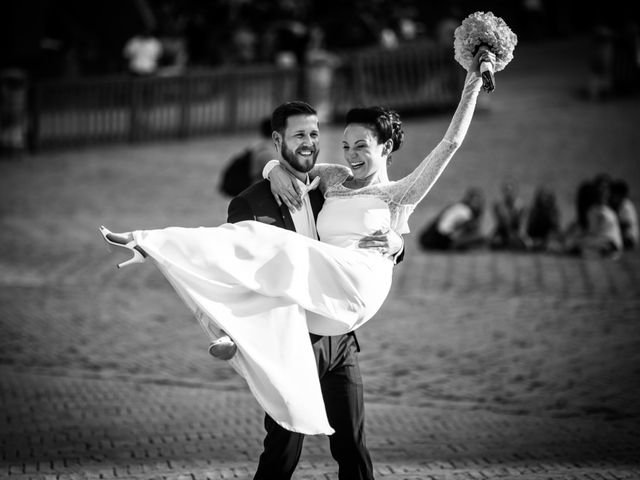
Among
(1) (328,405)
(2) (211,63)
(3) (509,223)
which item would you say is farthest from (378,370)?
(2) (211,63)

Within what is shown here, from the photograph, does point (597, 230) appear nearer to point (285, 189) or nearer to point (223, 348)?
point (285, 189)

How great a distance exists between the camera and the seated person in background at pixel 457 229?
12.5 metres

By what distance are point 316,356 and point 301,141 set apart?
1.00 m

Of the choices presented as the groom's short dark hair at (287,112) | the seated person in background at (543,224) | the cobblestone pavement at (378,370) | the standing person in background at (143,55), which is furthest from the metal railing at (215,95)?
the groom's short dark hair at (287,112)

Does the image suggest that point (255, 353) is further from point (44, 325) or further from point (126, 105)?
point (126, 105)

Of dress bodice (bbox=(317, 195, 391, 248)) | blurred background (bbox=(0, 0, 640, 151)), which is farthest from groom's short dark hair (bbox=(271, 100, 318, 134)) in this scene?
blurred background (bbox=(0, 0, 640, 151))

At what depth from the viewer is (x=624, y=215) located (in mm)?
12648

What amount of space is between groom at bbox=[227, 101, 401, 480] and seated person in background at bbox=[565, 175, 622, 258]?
8.12 meters

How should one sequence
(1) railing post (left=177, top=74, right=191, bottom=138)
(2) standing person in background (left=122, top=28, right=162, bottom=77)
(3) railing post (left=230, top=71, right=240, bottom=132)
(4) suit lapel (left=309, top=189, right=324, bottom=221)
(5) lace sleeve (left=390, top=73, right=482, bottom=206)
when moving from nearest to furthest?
(5) lace sleeve (left=390, top=73, right=482, bottom=206) < (4) suit lapel (left=309, top=189, right=324, bottom=221) < (1) railing post (left=177, top=74, right=191, bottom=138) < (3) railing post (left=230, top=71, right=240, bottom=132) < (2) standing person in background (left=122, top=28, right=162, bottom=77)

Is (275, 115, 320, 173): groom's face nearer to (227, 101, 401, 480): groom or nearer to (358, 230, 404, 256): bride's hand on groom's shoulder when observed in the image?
(227, 101, 401, 480): groom

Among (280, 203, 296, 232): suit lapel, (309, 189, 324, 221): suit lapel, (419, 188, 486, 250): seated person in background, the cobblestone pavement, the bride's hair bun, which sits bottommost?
the cobblestone pavement

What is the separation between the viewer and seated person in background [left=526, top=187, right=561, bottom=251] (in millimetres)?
12586

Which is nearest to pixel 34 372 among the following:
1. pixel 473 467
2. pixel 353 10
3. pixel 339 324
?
pixel 473 467

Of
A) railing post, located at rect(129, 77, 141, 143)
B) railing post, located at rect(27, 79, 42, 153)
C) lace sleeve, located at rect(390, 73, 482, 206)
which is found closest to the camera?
lace sleeve, located at rect(390, 73, 482, 206)
